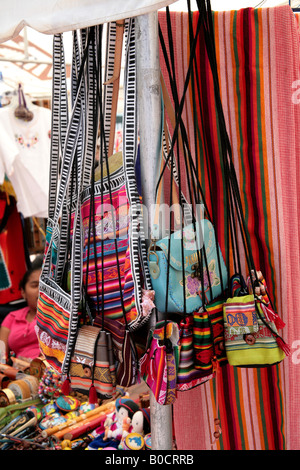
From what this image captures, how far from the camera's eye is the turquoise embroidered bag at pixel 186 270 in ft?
3.18

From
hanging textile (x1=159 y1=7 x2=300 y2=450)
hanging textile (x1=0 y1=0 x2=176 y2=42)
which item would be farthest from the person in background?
hanging textile (x1=0 y1=0 x2=176 y2=42)

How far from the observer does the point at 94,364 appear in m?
0.96

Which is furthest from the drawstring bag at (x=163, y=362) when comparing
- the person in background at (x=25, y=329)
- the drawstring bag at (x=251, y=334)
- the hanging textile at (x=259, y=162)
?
the person in background at (x=25, y=329)

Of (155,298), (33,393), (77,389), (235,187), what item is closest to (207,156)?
(235,187)

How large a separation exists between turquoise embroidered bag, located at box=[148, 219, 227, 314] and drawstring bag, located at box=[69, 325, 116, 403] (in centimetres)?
15

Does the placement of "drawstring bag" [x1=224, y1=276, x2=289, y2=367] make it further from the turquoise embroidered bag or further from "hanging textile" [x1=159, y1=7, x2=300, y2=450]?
"hanging textile" [x1=159, y1=7, x2=300, y2=450]

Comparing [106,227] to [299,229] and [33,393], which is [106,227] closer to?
[299,229]

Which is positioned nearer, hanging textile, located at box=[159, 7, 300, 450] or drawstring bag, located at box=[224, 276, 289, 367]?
drawstring bag, located at box=[224, 276, 289, 367]

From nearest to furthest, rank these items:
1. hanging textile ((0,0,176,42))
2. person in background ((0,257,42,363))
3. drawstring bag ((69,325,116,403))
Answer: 1. hanging textile ((0,0,176,42))
2. drawstring bag ((69,325,116,403))
3. person in background ((0,257,42,363))

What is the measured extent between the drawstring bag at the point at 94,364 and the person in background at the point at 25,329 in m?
1.69

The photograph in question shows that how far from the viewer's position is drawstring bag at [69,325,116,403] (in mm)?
959

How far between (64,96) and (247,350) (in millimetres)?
795

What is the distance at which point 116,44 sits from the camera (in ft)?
3.55

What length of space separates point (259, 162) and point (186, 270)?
48 centimetres
